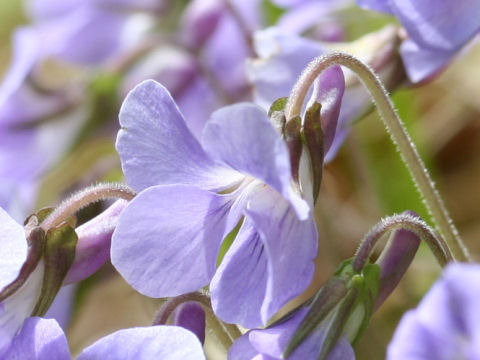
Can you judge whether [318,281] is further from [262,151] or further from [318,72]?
[262,151]

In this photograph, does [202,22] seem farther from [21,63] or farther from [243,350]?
[243,350]

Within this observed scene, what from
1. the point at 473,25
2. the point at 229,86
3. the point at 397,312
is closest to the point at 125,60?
the point at 229,86

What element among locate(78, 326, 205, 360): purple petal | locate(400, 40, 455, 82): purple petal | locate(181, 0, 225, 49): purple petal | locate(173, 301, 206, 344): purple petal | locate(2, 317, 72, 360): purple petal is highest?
locate(2, 317, 72, 360): purple petal

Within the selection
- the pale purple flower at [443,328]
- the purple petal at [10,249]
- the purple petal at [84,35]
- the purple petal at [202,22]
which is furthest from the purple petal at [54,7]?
the pale purple flower at [443,328]

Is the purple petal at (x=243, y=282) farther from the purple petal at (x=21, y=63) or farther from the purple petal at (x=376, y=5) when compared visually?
the purple petal at (x=21, y=63)

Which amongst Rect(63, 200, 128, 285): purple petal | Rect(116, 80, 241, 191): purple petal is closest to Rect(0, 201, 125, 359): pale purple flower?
Rect(63, 200, 128, 285): purple petal

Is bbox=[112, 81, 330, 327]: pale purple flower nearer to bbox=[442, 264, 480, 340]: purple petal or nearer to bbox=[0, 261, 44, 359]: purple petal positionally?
bbox=[0, 261, 44, 359]: purple petal
